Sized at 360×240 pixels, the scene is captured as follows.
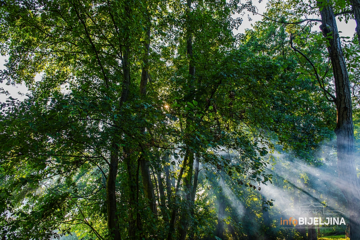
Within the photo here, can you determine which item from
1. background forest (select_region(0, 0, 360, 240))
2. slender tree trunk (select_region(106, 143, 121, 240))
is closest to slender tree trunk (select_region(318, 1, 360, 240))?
background forest (select_region(0, 0, 360, 240))

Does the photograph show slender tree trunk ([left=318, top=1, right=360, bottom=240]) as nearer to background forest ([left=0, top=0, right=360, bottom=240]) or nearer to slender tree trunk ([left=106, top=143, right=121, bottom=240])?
background forest ([left=0, top=0, right=360, bottom=240])

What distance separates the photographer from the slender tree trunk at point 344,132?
9.87ft

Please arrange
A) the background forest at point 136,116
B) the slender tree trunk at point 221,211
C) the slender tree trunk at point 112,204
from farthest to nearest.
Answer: the slender tree trunk at point 221,211 → the slender tree trunk at point 112,204 → the background forest at point 136,116

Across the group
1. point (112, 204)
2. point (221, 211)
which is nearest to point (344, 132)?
point (112, 204)

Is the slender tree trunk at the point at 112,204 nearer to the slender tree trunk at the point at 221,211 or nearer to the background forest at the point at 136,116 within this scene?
the background forest at the point at 136,116

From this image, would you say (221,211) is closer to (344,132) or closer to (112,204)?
(344,132)

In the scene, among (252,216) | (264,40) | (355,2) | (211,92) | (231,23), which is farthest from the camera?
(252,216)

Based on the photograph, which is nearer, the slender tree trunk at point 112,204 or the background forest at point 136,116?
the background forest at point 136,116

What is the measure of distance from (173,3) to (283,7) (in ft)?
11.2

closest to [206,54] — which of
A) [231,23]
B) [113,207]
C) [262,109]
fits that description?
[231,23]

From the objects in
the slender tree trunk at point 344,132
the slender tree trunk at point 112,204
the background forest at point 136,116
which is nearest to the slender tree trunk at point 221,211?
the background forest at point 136,116

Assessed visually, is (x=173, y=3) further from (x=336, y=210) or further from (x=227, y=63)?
(x=336, y=210)

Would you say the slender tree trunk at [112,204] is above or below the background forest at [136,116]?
below

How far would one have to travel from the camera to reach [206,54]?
514cm
